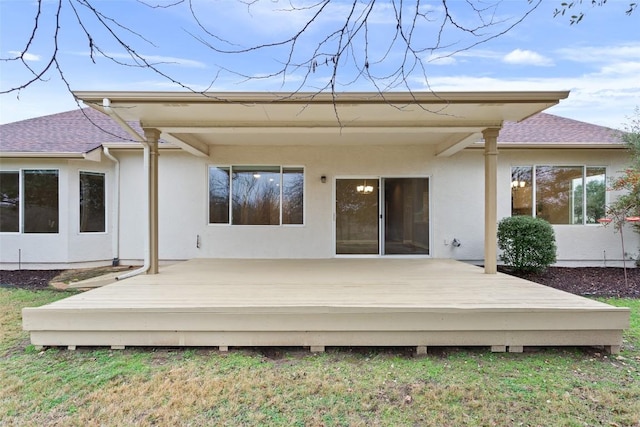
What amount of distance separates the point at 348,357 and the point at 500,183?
647 centimetres

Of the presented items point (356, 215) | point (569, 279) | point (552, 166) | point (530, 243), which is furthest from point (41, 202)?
point (552, 166)

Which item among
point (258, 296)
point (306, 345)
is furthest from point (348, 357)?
point (258, 296)

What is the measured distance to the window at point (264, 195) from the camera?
8.03 m

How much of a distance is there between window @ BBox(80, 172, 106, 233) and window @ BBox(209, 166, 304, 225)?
3.09 meters

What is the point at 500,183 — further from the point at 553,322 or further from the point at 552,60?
the point at 553,322

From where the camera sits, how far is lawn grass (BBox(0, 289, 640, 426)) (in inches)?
98.0

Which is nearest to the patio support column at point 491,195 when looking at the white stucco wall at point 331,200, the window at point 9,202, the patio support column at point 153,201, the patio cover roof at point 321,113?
the patio cover roof at point 321,113


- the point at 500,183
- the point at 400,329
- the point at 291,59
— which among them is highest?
the point at 291,59

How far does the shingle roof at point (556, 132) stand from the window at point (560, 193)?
2.12ft

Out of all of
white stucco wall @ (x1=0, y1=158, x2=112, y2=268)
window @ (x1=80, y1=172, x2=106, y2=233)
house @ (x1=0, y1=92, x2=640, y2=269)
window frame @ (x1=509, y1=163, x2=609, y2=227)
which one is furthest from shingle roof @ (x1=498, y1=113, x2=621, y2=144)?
white stucco wall @ (x1=0, y1=158, x2=112, y2=268)

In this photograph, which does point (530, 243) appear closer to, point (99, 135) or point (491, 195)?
point (491, 195)

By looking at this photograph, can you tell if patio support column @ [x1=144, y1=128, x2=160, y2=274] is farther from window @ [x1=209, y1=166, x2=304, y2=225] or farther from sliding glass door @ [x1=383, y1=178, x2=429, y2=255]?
sliding glass door @ [x1=383, y1=178, x2=429, y2=255]

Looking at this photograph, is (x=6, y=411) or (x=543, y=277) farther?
(x=543, y=277)

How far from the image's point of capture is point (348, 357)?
355 centimetres
